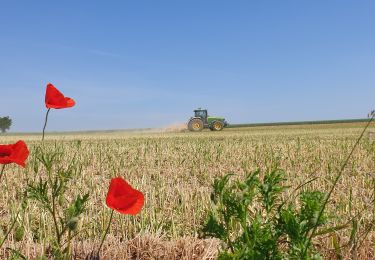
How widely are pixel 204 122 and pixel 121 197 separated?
31.4 meters

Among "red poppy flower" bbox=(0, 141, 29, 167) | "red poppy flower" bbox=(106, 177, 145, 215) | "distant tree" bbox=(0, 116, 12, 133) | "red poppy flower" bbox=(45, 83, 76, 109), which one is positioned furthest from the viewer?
"distant tree" bbox=(0, 116, 12, 133)

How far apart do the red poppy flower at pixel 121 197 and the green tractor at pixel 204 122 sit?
30242mm

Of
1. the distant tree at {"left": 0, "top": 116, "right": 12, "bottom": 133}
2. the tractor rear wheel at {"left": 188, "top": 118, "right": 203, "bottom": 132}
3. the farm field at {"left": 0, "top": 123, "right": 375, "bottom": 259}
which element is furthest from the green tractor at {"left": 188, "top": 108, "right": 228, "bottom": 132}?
the distant tree at {"left": 0, "top": 116, "right": 12, "bottom": 133}

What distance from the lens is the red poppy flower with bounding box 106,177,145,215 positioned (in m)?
1.46

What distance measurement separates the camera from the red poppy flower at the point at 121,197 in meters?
1.46

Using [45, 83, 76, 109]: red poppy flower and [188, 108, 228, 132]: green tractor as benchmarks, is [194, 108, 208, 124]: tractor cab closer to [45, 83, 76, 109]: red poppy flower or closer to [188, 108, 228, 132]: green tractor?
[188, 108, 228, 132]: green tractor

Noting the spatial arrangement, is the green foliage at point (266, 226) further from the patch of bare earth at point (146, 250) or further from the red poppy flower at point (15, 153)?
the red poppy flower at point (15, 153)

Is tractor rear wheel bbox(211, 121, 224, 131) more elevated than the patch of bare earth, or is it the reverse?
tractor rear wheel bbox(211, 121, 224, 131)

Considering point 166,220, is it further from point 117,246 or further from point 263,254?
point 263,254

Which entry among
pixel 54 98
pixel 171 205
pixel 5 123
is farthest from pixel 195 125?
pixel 5 123

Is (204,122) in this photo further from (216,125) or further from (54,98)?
(54,98)

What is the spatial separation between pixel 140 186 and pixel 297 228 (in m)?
3.07

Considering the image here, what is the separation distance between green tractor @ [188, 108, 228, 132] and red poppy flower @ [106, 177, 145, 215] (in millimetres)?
30242

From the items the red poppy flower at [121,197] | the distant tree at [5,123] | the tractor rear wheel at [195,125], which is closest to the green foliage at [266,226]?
the red poppy flower at [121,197]
